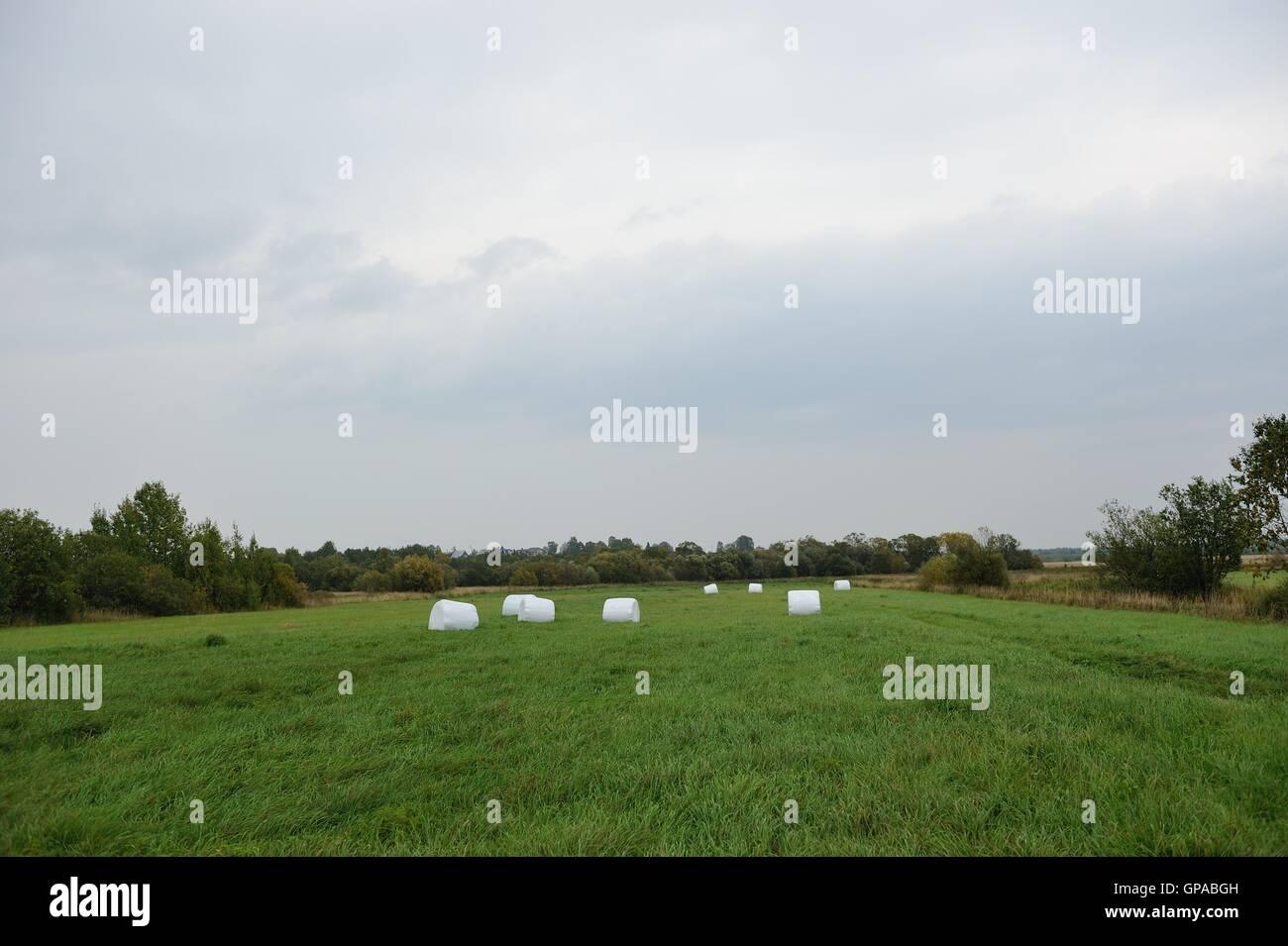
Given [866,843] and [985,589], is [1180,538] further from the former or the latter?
[866,843]

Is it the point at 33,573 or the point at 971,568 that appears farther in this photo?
the point at 971,568

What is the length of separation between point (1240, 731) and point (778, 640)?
1061 cm

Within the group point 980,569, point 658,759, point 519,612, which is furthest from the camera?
point 980,569

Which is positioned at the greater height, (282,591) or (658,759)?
(658,759)

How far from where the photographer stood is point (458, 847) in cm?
543

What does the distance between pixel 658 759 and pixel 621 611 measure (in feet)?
65.4

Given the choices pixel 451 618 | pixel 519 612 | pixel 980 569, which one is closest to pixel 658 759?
pixel 451 618

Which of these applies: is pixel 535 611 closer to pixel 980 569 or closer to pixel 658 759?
pixel 658 759

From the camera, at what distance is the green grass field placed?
18.5ft

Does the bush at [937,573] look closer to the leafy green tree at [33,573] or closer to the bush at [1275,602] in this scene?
the bush at [1275,602]

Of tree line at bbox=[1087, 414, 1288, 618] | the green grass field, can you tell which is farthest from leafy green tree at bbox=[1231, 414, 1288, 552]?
the green grass field

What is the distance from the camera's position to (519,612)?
28.8m

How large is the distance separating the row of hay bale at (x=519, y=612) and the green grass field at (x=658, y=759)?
9887 mm
